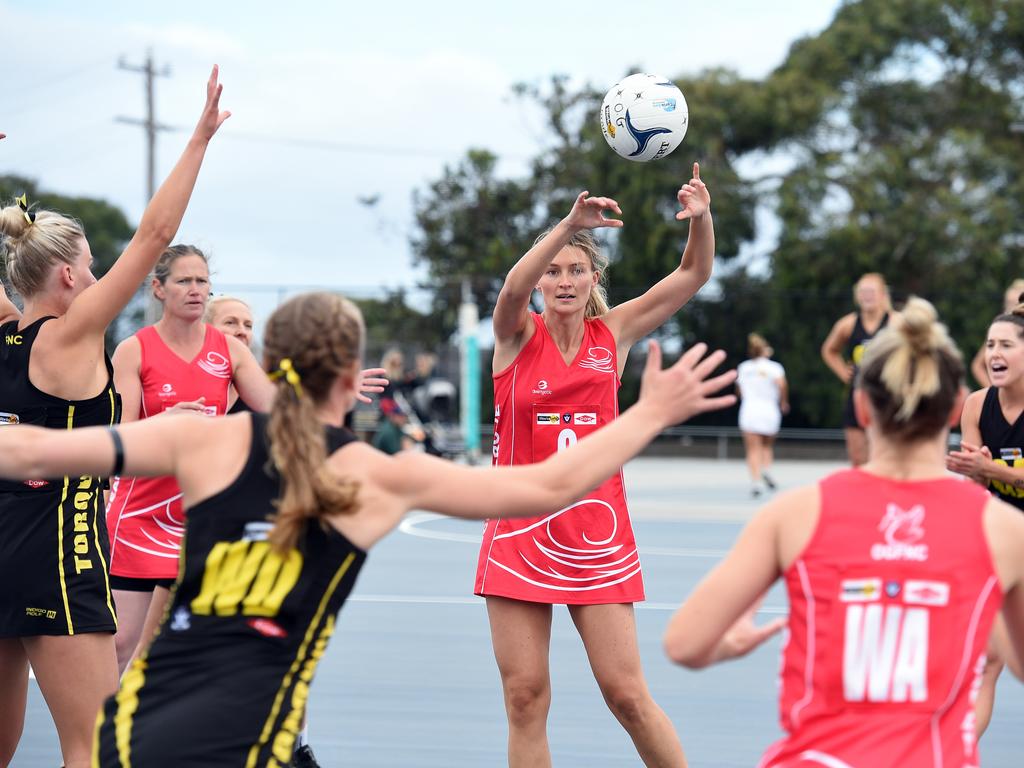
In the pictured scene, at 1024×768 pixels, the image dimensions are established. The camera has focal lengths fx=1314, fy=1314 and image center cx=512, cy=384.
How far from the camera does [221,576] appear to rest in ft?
8.52

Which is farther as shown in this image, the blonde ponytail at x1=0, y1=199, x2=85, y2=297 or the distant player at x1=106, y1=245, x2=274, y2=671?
the distant player at x1=106, y1=245, x2=274, y2=671

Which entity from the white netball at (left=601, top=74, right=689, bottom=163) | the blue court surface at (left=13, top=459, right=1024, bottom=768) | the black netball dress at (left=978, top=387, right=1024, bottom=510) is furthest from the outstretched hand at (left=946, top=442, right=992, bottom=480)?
the white netball at (left=601, top=74, right=689, bottom=163)

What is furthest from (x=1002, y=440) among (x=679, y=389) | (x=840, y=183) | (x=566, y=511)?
(x=840, y=183)

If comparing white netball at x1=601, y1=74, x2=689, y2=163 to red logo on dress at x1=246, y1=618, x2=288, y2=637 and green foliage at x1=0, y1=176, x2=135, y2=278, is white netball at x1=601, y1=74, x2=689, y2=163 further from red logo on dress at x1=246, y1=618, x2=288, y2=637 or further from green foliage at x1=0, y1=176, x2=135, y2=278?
green foliage at x1=0, y1=176, x2=135, y2=278

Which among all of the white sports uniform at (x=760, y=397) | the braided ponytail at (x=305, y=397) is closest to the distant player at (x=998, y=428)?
the braided ponytail at (x=305, y=397)

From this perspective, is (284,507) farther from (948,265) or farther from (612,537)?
(948,265)

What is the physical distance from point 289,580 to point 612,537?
6.29ft

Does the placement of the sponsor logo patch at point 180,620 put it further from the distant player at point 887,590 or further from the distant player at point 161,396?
the distant player at point 161,396

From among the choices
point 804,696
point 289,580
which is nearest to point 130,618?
point 289,580

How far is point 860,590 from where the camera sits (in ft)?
7.85

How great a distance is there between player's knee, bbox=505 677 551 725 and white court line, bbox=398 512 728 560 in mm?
4899

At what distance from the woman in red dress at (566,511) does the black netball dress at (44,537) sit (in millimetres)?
1243

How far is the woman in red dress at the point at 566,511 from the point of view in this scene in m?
4.21

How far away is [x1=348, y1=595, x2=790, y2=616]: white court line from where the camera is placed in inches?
337
